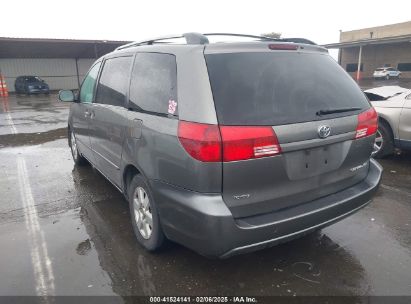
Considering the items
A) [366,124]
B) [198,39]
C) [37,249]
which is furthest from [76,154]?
[366,124]

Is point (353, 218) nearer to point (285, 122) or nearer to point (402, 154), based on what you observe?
point (285, 122)

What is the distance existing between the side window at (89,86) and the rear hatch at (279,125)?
8.14 feet

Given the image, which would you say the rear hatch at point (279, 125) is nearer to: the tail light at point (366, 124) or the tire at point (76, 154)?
the tail light at point (366, 124)

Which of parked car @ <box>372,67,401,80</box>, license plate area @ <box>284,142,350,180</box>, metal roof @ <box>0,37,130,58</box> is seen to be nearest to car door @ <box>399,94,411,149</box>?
license plate area @ <box>284,142,350,180</box>

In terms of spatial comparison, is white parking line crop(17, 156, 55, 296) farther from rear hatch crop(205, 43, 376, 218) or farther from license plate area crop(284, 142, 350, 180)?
license plate area crop(284, 142, 350, 180)

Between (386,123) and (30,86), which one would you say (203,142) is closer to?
(386,123)

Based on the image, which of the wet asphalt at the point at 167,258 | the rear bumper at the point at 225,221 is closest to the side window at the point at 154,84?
the rear bumper at the point at 225,221

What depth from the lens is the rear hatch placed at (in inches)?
95.1

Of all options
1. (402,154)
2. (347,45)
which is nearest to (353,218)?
(402,154)

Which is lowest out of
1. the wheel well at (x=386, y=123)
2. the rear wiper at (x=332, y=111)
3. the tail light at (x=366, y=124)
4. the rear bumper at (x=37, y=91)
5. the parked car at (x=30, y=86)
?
the rear bumper at (x=37, y=91)

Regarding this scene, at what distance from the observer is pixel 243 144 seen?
237cm

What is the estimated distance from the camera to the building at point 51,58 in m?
27.8

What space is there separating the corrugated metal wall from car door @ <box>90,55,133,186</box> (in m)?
31.3

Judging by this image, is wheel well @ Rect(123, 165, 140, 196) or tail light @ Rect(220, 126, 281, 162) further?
wheel well @ Rect(123, 165, 140, 196)
